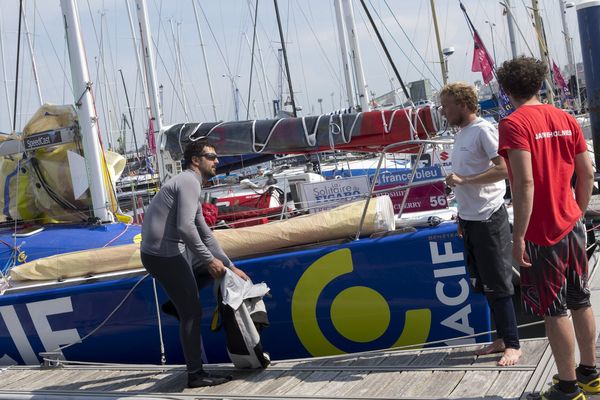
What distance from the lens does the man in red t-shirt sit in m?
3.22

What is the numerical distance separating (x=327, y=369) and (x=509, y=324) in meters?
1.17

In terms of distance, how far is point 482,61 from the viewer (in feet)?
54.5

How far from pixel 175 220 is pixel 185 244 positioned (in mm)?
185

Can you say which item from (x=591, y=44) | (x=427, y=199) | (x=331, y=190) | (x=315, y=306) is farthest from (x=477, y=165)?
(x=591, y=44)

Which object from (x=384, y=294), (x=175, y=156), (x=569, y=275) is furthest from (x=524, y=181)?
(x=175, y=156)

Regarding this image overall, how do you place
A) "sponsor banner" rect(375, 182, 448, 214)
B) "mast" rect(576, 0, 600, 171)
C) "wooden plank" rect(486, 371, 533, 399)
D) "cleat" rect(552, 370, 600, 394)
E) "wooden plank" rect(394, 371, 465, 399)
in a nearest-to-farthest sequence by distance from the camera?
1. "cleat" rect(552, 370, 600, 394)
2. "wooden plank" rect(486, 371, 533, 399)
3. "wooden plank" rect(394, 371, 465, 399)
4. "sponsor banner" rect(375, 182, 448, 214)
5. "mast" rect(576, 0, 600, 171)

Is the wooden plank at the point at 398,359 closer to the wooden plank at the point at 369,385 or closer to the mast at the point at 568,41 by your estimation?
the wooden plank at the point at 369,385

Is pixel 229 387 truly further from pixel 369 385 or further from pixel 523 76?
pixel 523 76

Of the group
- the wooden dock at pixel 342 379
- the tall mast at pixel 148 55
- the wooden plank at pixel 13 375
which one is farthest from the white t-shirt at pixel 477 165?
the tall mast at pixel 148 55

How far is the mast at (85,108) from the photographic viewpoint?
7082mm

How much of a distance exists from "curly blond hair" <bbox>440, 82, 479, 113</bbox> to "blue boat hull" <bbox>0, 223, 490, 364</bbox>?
3.27 ft

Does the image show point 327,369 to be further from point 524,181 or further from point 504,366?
point 524,181

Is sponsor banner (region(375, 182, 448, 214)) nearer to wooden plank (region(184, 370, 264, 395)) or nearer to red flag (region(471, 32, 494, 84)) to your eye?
wooden plank (region(184, 370, 264, 395))

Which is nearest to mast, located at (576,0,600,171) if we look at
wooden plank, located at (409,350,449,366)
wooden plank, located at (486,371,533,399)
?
wooden plank, located at (409,350,449,366)
